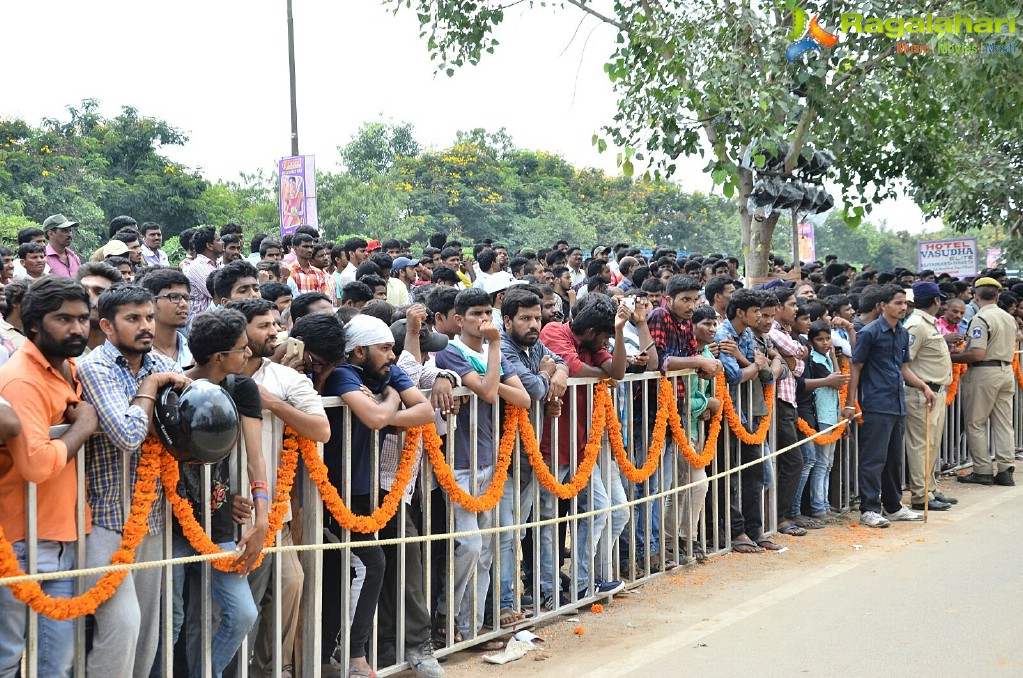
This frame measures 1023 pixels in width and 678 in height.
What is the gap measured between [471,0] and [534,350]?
8760 millimetres

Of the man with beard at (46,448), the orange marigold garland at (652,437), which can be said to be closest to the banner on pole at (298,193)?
the orange marigold garland at (652,437)

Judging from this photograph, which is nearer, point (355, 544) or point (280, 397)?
point (280, 397)

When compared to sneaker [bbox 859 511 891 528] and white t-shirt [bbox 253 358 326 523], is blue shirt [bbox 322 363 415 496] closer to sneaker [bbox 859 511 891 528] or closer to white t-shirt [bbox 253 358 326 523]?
white t-shirt [bbox 253 358 326 523]

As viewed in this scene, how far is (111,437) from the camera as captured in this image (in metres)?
4.00

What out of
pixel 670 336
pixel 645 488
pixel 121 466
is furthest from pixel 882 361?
pixel 121 466

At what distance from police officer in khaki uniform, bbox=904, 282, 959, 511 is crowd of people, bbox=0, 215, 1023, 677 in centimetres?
2

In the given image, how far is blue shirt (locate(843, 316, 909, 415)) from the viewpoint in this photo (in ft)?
31.9

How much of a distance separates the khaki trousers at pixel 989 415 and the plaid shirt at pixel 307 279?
23.7ft

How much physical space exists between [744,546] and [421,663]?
379 cm

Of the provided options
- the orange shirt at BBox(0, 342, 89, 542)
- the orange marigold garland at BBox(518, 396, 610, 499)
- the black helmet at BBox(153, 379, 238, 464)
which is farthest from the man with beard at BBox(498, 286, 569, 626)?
the orange shirt at BBox(0, 342, 89, 542)

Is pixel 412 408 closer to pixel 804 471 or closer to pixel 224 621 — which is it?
pixel 224 621

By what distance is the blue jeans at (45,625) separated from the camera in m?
3.79

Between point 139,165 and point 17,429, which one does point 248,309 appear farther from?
point 139,165

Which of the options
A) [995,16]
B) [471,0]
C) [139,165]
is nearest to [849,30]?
[995,16]
